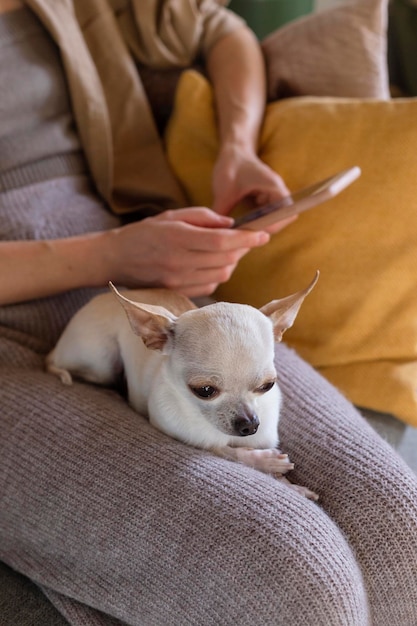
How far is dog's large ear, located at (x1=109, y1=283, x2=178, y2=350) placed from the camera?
2.27ft

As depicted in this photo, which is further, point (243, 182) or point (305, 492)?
point (243, 182)

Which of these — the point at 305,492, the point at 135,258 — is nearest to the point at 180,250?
the point at 135,258

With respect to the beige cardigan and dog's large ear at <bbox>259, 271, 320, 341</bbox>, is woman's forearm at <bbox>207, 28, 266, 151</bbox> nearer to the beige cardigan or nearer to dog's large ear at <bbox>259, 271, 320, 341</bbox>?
the beige cardigan

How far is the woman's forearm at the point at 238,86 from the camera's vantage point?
3.74ft

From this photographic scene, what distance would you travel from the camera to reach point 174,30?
4.02 ft

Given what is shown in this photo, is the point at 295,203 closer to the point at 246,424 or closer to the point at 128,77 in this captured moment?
the point at 246,424

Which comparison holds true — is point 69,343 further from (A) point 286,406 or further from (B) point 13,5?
(B) point 13,5

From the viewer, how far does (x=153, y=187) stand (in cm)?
119

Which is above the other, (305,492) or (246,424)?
(246,424)

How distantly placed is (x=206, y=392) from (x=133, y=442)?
13cm

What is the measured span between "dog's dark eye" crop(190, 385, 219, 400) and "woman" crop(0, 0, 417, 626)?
0.08m

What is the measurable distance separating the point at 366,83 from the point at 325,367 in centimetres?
53

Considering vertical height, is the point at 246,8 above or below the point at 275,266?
above

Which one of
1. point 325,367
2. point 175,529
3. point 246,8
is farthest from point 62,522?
point 246,8
